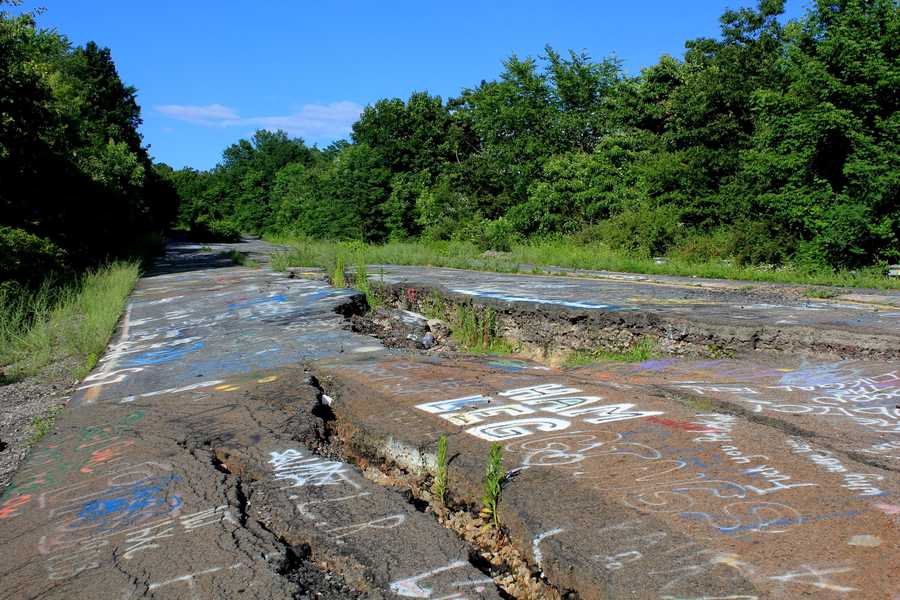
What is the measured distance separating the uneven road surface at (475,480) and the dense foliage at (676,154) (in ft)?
36.3

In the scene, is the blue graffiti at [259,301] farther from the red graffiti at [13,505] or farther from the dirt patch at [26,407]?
the red graffiti at [13,505]

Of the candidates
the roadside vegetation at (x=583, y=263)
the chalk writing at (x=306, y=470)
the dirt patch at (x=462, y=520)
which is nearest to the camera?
the dirt patch at (x=462, y=520)

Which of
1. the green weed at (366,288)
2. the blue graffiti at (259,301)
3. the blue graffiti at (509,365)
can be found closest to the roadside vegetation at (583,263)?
the green weed at (366,288)

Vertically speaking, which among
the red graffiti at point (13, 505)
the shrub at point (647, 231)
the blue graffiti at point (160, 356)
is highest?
the shrub at point (647, 231)

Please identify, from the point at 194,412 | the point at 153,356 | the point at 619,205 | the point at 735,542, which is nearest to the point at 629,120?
the point at 619,205

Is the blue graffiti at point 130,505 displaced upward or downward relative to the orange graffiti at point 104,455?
upward

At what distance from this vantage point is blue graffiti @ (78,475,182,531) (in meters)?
3.58

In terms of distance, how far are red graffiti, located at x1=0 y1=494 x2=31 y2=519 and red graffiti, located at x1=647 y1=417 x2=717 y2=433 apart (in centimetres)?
362

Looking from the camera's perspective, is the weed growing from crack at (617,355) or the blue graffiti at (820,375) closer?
the blue graffiti at (820,375)

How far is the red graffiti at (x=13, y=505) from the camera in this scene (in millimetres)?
3879

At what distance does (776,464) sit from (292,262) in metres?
19.6

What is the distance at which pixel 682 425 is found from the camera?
14.2ft

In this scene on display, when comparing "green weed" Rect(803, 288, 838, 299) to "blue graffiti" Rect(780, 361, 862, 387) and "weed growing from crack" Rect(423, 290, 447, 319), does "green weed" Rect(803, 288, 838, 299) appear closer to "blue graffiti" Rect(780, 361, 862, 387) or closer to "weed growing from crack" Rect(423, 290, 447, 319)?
"blue graffiti" Rect(780, 361, 862, 387)

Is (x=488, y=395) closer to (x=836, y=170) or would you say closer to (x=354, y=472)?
(x=354, y=472)
